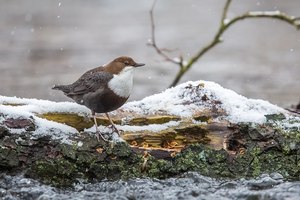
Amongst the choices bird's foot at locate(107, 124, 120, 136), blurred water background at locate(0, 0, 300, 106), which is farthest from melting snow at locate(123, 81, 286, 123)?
blurred water background at locate(0, 0, 300, 106)

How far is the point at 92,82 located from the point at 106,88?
0.12m

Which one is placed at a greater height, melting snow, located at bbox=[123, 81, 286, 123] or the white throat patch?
the white throat patch

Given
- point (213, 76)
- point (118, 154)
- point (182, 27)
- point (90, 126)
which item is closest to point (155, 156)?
point (118, 154)

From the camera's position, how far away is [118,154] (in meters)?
3.66

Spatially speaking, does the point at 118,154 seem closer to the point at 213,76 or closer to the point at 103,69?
the point at 103,69

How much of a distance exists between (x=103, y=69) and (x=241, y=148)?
3.14 ft

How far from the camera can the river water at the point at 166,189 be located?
3.57 metres

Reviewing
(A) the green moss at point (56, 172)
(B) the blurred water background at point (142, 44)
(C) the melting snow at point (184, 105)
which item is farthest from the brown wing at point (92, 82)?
(B) the blurred water background at point (142, 44)

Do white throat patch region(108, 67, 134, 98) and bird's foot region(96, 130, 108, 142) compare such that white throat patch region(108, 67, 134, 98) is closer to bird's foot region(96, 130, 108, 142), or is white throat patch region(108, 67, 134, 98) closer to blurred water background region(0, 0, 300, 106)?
bird's foot region(96, 130, 108, 142)

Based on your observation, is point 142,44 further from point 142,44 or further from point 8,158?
point 8,158

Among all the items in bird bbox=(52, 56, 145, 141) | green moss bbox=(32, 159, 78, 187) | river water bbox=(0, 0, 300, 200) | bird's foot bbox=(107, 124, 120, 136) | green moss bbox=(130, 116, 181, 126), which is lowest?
river water bbox=(0, 0, 300, 200)

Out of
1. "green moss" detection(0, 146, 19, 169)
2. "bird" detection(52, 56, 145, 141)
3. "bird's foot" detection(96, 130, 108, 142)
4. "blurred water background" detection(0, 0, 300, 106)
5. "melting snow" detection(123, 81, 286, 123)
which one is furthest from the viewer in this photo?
"blurred water background" detection(0, 0, 300, 106)

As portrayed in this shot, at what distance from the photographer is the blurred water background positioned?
9688 millimetres

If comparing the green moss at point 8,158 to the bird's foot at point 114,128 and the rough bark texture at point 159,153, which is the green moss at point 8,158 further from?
the bird's foot at point 114,128
